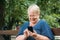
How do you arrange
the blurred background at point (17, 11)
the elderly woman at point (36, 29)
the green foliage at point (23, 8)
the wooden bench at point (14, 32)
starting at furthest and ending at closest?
1. the green foliage at point (23, 8)
2. the blurred background at point (17, 11)
3. the wooden bench at point (14, 32)
4. the elderly woman at point (36, 29)

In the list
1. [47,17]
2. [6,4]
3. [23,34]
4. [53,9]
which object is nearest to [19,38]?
[23,34]

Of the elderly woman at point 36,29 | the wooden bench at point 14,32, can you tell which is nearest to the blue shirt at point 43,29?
the elderly woman at point 36,29

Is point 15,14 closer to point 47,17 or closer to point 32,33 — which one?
point 47,17

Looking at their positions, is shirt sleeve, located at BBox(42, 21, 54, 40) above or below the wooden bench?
above

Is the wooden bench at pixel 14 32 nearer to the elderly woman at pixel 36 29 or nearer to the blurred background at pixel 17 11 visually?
the elderly woman at pixel 36 29

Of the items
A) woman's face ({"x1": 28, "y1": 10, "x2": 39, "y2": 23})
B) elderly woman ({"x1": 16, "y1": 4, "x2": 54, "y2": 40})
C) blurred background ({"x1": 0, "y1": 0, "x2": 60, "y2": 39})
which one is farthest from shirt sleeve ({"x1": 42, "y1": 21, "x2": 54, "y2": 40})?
blurred background ({"x1": 0, "y1": 0, "x2": 60, "y2": 39})

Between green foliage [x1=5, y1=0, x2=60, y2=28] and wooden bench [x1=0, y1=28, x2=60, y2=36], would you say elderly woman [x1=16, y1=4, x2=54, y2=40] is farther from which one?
green foliage [x1=5, y1=0, x2=60, y2=28]

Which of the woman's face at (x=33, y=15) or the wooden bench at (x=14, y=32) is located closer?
the woman's face at (x=33, y=15)

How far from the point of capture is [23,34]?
3.48 m

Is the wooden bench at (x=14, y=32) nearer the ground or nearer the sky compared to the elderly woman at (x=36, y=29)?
nearer the ground

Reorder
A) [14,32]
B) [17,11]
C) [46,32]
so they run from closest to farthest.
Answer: [46,32]
[14,32]
[17,11]

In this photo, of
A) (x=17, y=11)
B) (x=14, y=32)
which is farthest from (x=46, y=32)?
(x=17, y=11)

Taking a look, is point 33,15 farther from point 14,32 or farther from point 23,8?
point 23,8

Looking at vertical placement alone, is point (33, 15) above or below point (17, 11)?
above
